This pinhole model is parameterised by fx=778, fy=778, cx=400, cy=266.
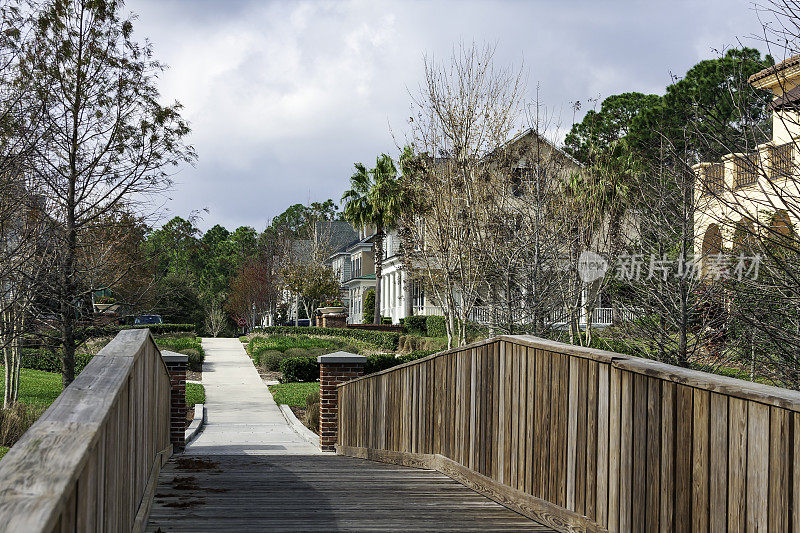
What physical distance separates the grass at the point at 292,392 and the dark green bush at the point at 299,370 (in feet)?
2.15

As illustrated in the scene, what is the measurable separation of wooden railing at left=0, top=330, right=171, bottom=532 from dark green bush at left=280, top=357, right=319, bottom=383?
19.1m

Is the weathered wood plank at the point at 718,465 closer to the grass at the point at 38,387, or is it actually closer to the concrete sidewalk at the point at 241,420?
the concrete sidewalk at the point at 241,420

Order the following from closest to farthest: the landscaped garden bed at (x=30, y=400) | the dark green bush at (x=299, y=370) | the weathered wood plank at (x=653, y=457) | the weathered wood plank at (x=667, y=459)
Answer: the weathered wood plank at (x=667, y=459) < the weathered wood plank at (x=653, y=457) < the landscaped garden bed at (x=30, y=400) < the dark green bush at (x=299, y=370)

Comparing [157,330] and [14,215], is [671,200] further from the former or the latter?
Result: [157,330]

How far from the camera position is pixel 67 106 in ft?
52.2

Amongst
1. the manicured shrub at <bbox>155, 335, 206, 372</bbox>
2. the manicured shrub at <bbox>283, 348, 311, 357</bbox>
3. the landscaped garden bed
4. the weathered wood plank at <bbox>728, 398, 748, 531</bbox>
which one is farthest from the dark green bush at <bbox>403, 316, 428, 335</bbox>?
the weathered wood plank at <bbox>728, 398, 748, 531</bbox>

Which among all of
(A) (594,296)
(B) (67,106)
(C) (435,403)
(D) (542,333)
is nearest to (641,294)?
(D) (542,333)

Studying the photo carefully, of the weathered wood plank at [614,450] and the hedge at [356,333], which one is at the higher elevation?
the weathered wood plank at [614,450]

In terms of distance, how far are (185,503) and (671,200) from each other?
386 inches

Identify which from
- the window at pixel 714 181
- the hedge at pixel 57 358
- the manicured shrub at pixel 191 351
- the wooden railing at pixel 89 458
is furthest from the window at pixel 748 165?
the manicured shrub at pixel 191 351

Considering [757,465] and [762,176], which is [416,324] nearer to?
[762,176]

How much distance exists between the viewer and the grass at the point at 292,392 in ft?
67.4

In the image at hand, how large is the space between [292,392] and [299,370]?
266 cm

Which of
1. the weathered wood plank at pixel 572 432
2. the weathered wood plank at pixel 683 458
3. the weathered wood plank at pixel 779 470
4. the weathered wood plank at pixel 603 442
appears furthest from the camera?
the weathered wood plank at pixel 572 432
